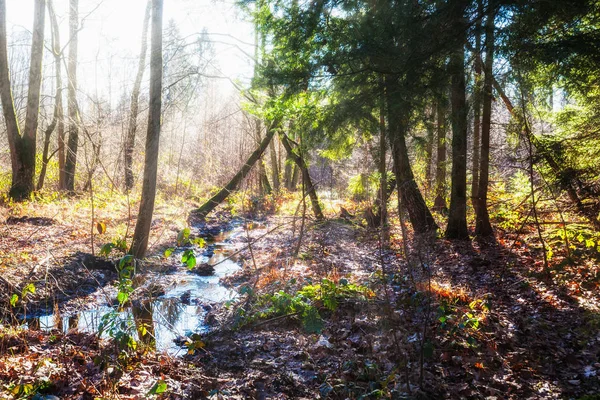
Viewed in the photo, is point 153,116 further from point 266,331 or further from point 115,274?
point 266,331

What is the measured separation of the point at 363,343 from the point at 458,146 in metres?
5.10

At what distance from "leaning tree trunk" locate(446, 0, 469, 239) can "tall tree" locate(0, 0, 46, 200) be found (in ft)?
40.0

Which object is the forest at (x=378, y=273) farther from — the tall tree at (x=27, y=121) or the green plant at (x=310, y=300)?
the tall tree at (x=27, y=121)

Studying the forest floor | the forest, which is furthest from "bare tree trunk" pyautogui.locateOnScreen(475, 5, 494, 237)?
the forest floor

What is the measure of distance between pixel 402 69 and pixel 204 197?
14231mm

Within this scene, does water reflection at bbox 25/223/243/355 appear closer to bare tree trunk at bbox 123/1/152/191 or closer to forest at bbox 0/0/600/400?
forest at bbox 0/0/600/400

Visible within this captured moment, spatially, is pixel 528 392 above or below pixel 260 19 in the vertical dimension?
below

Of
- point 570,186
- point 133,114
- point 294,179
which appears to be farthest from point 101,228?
point 294,179

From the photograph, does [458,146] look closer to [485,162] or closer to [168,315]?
[485,162]

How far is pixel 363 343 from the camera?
487 cm

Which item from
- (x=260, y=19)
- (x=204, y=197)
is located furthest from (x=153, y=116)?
(x=204, y=197)

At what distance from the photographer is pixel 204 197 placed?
18.5 m

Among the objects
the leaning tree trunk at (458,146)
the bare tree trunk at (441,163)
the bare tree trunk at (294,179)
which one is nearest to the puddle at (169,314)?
the leaning tree trunk at (458,146)

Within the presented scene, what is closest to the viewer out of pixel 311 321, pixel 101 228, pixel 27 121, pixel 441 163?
pixel 311 321
